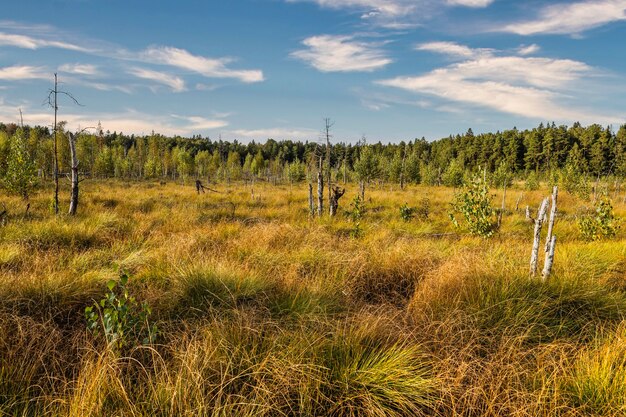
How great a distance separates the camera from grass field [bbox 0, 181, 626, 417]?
2320mm

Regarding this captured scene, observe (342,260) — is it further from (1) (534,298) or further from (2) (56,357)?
(2) (56,357)

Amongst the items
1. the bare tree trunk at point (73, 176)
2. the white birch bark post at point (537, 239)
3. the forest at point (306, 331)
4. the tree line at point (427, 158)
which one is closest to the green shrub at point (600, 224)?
the forest at point (306, 331)

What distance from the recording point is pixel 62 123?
36.3 feet

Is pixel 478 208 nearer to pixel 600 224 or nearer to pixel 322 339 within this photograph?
pixel 600 224

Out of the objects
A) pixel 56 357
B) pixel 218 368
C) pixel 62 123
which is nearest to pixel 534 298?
pixel 218 368

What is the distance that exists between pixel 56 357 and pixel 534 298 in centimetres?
485

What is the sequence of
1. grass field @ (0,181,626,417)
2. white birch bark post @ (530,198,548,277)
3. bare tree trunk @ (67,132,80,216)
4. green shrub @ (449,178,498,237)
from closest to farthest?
grass field @ (0,181,626,417)
white birch bark post @ (530,198,548,277)
green shrub @ (449,178,498,237)
bare tree trunk @ (67,132,80,216)

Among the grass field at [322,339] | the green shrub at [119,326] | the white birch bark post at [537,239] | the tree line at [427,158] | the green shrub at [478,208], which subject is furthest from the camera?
the tree line at [427,158]

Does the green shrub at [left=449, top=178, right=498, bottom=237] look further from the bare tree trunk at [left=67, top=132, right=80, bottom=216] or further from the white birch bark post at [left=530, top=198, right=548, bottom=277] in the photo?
the bare tree trunk at [left=67, top=132, right=80, bottom=216]

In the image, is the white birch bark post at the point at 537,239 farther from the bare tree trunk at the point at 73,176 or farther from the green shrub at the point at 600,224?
the bare tree trunk at the point at 73,176

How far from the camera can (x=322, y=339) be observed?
115 inches

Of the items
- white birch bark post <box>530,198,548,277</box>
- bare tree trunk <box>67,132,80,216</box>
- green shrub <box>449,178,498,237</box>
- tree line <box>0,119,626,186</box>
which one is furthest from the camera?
tree line <box>0,119,626,186</box>

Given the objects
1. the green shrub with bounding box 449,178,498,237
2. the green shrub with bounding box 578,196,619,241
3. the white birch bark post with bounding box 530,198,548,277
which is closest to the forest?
the white birch bark post with bounding box 530,198,548,277

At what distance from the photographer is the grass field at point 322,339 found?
232 cm
